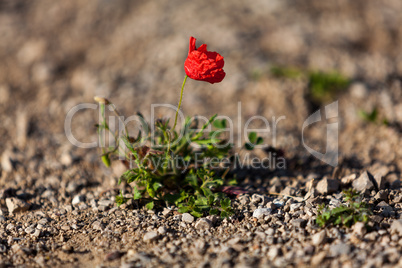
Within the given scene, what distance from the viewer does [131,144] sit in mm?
2955

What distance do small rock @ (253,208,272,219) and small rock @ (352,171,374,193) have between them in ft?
2.27

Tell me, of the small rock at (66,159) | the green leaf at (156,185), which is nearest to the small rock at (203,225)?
the green leaf at (156,185)

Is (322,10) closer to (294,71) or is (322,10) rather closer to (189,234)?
(294,71)

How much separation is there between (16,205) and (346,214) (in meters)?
2.33

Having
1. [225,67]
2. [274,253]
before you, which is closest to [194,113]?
[225,67]

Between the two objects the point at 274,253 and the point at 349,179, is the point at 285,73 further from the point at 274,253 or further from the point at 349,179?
the point at 274,253

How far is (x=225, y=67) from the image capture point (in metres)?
5.01

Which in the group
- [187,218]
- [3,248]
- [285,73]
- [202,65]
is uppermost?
[285,73]

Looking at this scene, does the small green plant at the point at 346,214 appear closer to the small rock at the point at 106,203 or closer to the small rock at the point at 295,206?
the small rock at the point at 295,206

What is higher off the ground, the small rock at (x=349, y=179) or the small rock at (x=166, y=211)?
the small rock at (x=349, y=179)

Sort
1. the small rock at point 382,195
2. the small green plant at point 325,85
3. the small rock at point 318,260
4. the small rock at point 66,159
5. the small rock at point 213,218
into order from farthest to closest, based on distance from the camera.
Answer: the small green plant at point 325,85 → the small rock at point 66,159 → the small rock at point 382,195 → the small rock at point 213,218 → the small rock at point 318,260

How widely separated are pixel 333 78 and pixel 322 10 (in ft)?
5.83

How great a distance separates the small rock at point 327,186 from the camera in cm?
293

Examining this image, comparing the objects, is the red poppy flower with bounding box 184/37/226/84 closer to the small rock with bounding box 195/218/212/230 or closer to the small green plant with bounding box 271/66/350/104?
the small rock with bounding box 195/218/212/230
